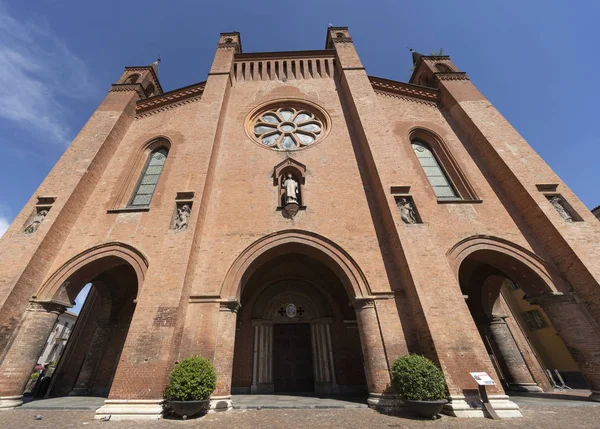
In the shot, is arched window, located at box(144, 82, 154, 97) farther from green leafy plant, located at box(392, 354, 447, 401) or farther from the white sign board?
the white sign board

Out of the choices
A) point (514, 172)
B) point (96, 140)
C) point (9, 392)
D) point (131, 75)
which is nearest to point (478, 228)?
point (514, 172)

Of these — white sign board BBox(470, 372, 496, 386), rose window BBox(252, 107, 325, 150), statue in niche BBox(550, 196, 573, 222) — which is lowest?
white sign board BBox(470, 372, 496, 386)

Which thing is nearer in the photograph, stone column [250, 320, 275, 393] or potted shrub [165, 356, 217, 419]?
potted shrub [165, 356, 217, 419]

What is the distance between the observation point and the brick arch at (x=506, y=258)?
8070 millimetres

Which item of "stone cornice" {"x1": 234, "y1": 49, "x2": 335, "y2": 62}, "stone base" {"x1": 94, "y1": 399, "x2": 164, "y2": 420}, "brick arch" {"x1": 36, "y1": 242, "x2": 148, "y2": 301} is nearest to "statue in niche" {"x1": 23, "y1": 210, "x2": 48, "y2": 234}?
"brick arch" {"x1": 36, "y1": 242, "x2": 148, "y2": 301}

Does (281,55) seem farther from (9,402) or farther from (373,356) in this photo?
(9,402)

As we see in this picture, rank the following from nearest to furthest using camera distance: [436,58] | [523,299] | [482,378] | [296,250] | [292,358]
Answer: [482,378], [296,250], [523,299], [292,358], [436,58]

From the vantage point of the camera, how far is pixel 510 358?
1070 centimetres

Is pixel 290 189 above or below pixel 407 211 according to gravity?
above

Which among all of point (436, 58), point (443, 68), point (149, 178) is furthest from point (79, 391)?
point (436, 58)

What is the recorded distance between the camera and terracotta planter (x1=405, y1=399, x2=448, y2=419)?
18.4 feet

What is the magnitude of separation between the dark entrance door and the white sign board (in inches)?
233

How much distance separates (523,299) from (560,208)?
134 inches

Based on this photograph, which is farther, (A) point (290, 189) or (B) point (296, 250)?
(A) point (290, 189)
